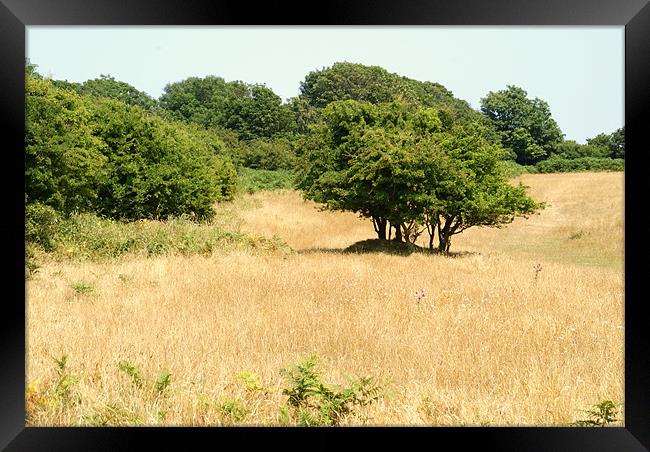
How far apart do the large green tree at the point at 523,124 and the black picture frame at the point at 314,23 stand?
61685mm

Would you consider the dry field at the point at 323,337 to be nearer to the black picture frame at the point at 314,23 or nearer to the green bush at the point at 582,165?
the black picture frame at the point at 314,23

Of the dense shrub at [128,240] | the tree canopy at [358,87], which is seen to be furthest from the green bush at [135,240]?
the tree canopy at [358,87]

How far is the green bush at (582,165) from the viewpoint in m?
48.5

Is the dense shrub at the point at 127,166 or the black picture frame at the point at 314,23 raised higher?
the dense shrub at the point at 127,166

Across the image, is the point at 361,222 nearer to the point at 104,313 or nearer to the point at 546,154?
the point at 104,313

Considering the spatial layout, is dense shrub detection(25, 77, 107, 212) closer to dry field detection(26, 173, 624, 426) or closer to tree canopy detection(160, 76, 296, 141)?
dry field detection(26, 173, 624, 426)

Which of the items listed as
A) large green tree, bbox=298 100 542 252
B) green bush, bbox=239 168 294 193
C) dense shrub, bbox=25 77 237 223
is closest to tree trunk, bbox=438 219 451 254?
large green tree, bbox=298 100 542 252

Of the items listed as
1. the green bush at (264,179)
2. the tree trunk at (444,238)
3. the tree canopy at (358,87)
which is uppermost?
the tree canopy at (358,87)

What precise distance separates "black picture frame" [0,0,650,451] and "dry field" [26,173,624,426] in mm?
775

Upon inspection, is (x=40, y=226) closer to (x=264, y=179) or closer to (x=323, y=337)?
(x=323, y=337)

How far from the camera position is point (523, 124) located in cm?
6419

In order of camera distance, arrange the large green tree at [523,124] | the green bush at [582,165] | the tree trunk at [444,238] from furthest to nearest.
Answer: the large green tree at [523,124], the green bush at [582,165], the tree trunk at [444,238]
